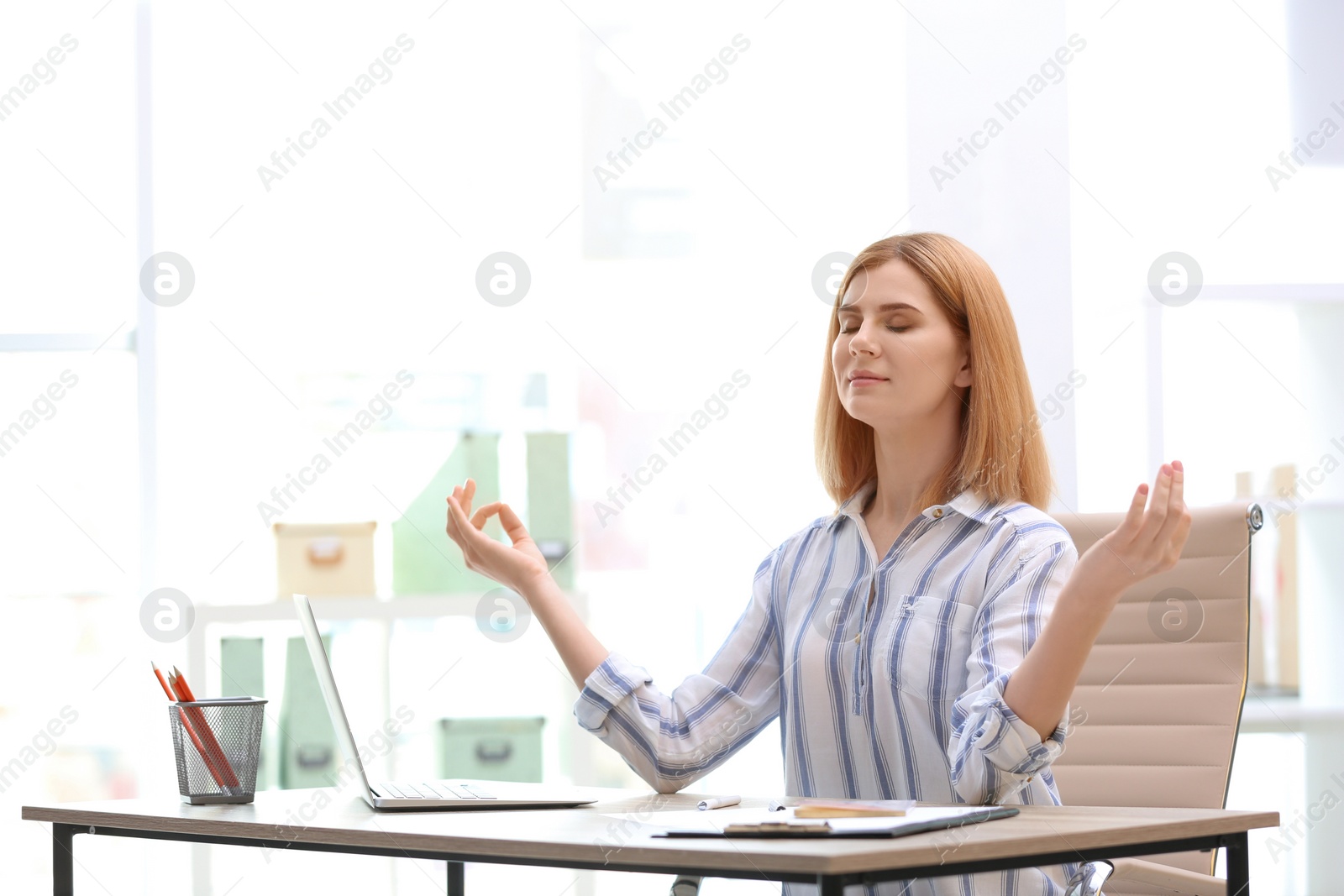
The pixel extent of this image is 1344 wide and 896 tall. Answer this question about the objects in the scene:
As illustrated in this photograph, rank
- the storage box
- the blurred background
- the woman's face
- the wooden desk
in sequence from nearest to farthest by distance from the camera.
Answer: the wooden desk → the woman's face → the storage box → the blurred background

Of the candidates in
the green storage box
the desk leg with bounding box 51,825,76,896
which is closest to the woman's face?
the desk leg with bounding box 51,825,76,896

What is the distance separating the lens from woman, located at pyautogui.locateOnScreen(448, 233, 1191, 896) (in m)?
1.36

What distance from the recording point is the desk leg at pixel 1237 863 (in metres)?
1.12

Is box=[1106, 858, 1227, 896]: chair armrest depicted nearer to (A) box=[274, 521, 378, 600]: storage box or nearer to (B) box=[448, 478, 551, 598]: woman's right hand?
(B) box=[448, 478, 551, 598]: woman's right hand

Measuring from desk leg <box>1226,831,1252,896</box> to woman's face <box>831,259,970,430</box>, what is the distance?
61 centimetres

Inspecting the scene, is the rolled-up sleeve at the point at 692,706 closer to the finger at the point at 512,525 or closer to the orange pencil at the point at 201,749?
the finger at the point at 512,525

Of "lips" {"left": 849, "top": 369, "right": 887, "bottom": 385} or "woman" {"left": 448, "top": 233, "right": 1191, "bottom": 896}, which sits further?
"lips" {"left": 849, "top": 369, "right": 887, "bottom": 385}

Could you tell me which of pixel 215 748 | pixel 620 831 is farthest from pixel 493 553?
pixel 620 831

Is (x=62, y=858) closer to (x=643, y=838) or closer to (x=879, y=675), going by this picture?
(x=643, y=838)

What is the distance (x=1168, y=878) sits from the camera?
1.60 meters

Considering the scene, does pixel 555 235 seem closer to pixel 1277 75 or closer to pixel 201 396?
pixel 201 396

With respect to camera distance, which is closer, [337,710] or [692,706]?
[337,710]

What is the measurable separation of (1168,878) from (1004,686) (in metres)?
0.57

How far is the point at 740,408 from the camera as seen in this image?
2975 mm
